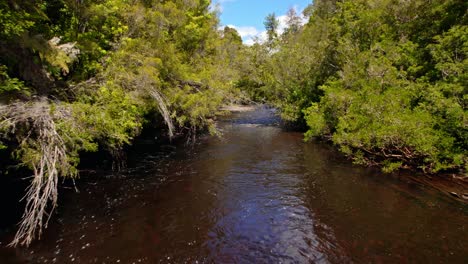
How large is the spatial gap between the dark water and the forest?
1.08 meters

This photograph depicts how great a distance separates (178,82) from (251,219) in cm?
1117

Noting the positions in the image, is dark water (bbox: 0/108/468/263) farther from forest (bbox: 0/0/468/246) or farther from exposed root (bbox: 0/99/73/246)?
exposed root (bbox: 0/99/73/246)

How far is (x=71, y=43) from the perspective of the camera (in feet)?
34.6

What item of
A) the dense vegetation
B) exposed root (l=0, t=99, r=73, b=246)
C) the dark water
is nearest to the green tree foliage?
exposed root (l=0, t=99, r=73, b=246)

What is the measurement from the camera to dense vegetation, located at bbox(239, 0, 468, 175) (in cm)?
1259

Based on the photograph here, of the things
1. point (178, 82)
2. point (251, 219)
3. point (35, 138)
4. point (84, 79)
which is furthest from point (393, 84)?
point (35, 138)

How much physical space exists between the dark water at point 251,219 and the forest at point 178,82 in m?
1.08

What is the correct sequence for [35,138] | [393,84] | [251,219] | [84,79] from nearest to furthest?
1. [35,138]
2. [251,219]
3. [84,79]
4. [393,84]

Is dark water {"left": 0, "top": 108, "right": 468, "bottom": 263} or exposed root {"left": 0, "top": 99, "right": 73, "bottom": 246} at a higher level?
exposed root {"left": 0, "top": 99, "right": 73, "bottom": 246}

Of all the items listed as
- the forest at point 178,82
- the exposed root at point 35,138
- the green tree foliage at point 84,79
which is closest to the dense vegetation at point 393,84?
Result: the forest at point 178,82

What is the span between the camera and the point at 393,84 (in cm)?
1630

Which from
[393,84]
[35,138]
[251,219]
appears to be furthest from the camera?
[393,84]

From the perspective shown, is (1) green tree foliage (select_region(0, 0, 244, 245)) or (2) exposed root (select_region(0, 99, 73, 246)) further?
(1) green tree foliage (select_region(0, 0, 244, 245))

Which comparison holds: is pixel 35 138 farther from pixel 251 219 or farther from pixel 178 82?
pixel 178 82
